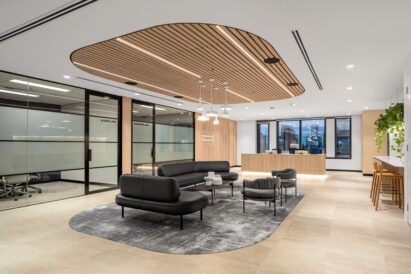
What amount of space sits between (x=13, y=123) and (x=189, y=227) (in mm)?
4493

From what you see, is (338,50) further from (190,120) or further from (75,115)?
(190,120)

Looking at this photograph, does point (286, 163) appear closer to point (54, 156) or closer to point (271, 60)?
point (271, 60)

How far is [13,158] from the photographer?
17.6ft

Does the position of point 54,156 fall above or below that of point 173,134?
below

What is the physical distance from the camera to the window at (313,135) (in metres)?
13.3

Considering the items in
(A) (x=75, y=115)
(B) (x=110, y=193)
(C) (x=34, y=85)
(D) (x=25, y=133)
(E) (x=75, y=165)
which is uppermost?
(C) (x=34, y=85)

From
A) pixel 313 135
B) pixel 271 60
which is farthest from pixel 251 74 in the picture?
pixel 313 135

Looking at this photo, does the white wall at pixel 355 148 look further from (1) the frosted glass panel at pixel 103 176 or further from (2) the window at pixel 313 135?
(1) the frosted glass panel at pixel 103 176

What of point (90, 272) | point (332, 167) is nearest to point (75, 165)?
point (90, 272)

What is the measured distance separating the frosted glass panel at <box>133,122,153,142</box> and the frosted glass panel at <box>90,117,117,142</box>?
0.78m

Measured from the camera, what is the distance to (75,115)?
21.5 ft

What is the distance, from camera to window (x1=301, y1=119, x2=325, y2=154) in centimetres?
1331

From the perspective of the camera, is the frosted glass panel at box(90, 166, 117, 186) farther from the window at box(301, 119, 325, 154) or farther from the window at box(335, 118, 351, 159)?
the window at box(335, 118, 351, 159)

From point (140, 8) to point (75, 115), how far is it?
470cm
